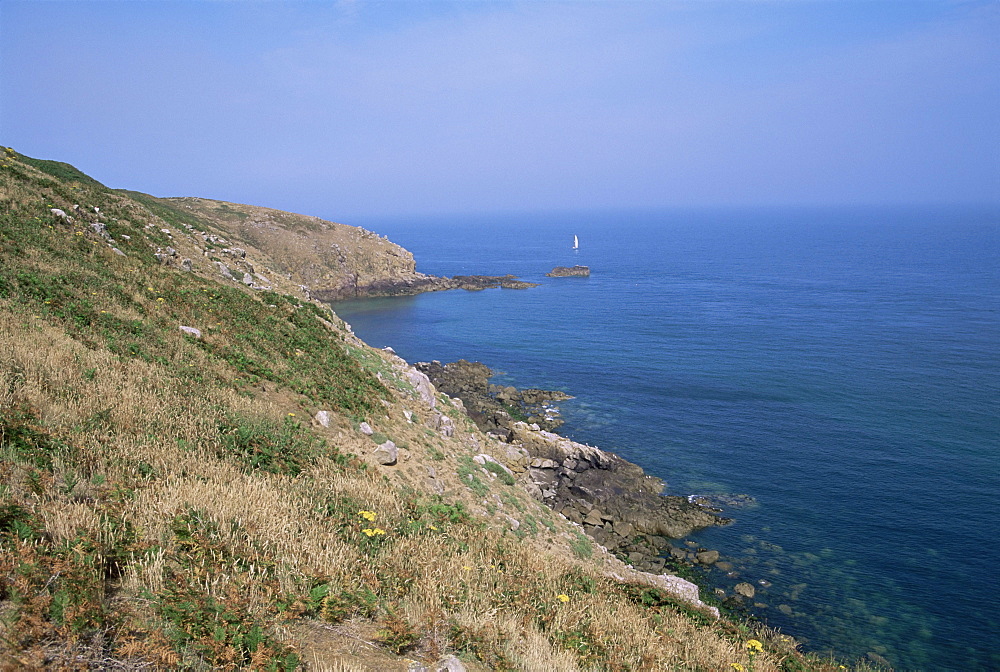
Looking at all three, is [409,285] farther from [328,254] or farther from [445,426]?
[445,426]

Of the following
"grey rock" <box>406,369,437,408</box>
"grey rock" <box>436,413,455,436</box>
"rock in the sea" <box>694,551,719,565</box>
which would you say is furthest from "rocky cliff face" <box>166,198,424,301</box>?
"rock in the sea" <box>694,551,719,565</box>

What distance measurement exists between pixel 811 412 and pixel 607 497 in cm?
2061

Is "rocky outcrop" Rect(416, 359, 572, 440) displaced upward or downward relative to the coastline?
upward

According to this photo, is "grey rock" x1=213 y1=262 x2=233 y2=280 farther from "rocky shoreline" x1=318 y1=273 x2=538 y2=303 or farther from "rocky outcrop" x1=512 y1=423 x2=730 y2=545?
"rocky shoreline" x1=318 y1=273 x2=538 y2=303

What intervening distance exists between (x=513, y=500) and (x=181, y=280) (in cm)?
1507

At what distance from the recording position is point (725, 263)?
131375mm

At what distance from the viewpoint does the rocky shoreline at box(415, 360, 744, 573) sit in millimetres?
25625

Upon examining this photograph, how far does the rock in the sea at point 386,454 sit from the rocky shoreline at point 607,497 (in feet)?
29.8

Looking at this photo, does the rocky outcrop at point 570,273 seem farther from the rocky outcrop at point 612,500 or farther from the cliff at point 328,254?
the rocky outcrop at point 612,500

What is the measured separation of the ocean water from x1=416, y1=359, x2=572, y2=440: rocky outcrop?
198cm

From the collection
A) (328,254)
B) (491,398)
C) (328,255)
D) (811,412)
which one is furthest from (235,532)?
(328,254)

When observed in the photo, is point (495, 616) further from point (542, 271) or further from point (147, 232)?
point (542, 271)

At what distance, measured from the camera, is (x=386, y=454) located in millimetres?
15789

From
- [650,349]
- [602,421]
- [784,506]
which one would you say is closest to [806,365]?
[650,349]
